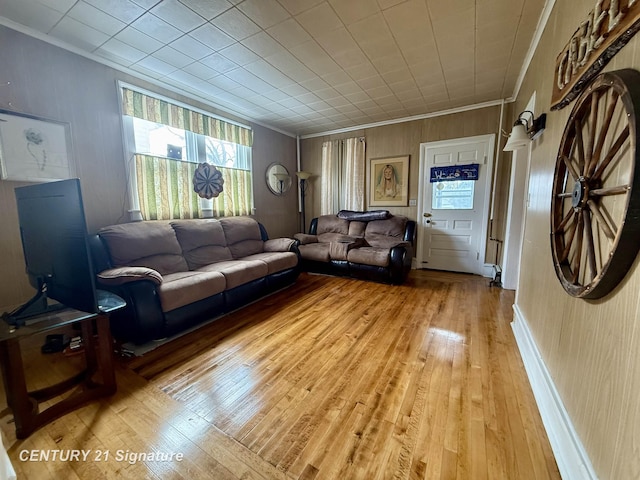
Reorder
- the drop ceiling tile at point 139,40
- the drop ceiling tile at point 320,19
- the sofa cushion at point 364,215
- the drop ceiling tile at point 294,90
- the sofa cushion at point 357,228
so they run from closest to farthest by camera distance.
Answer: the drop ceiling tile at point 320,19 < the drop ceiling tile at point 139,40 < the drop ceiling tile at point 294,90 < the sofa cushion at point 364,215 < the sofa cushion at point 357,228

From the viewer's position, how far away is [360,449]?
3.82 ft

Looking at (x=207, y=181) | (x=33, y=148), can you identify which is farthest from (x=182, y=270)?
(x=33, y=148)

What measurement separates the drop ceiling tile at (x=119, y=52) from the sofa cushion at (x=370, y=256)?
3.21m

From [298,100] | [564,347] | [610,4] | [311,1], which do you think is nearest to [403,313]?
[564,347]

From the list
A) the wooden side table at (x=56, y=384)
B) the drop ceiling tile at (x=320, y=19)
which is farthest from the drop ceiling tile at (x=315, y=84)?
the wooden side table at (x=56, y=384)

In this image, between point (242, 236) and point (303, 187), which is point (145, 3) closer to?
point (242, 236)

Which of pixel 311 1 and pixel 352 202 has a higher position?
pixel 311 1

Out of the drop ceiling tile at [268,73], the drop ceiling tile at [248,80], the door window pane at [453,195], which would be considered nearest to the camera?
the drop ceiling tile at [268,73]

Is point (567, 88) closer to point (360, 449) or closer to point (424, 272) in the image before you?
point (360, 449)

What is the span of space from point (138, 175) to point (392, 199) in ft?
12.1

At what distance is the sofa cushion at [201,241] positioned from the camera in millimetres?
2943

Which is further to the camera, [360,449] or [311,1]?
[311,1]

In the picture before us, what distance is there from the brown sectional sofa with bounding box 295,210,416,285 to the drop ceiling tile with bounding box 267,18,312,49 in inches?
98.3

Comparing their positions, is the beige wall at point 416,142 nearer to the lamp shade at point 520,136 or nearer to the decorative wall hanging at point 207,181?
A: the lamp shade at point 520,136
